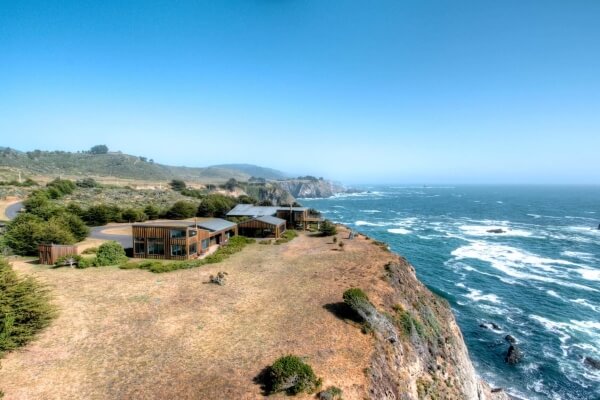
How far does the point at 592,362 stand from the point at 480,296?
43.7 feet

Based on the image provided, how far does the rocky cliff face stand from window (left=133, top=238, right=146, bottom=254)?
26.5m

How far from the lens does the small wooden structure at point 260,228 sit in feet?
158

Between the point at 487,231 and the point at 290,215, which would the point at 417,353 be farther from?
the point at 487,231

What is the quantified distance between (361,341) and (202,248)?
25.1 metres

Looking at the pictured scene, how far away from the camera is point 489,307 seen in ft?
121

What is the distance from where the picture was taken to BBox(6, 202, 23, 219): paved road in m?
52.2

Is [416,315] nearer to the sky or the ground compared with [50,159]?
nearer to the ground

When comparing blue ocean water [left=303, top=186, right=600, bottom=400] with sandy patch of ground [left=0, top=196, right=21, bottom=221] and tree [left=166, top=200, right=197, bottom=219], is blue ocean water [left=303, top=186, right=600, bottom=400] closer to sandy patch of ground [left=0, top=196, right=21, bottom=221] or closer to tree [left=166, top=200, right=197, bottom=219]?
tree [left=166, top=200, right=197, bottom=219]

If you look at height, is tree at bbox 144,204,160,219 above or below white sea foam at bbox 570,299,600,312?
above

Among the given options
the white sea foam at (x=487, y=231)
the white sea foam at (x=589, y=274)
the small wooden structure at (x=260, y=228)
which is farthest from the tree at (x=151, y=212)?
the white sea foam at (x=589, y=274)

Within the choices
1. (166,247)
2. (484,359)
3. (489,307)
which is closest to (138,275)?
(166,247)

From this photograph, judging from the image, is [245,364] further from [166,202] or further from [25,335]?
[166,202]

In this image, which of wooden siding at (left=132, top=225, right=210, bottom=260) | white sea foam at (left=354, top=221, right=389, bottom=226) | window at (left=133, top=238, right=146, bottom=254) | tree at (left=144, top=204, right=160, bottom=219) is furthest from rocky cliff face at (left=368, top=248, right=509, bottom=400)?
white sea foam at (left=354, top=221, right=389, bottom=226)

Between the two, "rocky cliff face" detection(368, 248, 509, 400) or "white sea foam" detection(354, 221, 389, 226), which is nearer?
"rocky cliff face" detection(368, 248, 509, 400)
